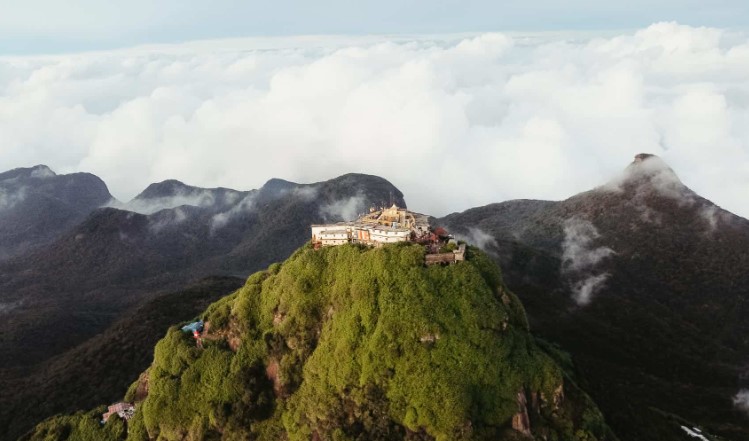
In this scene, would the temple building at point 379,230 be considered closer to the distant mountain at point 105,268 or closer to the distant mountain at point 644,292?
the distant mountain at point 644,292

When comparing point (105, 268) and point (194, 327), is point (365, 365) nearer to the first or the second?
point (194, 327)

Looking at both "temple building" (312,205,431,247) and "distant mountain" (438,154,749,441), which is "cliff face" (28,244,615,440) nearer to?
"temple building" (312,205,431,247)

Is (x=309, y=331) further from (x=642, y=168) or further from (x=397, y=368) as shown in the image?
(x=642, y=168)

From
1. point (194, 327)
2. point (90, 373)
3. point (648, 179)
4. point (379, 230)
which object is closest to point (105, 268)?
point (90, 373)

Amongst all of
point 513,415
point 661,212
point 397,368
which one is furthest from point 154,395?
point 661,212

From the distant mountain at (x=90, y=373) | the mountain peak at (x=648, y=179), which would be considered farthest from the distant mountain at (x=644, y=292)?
the distant mountain at (x=90, y=373)

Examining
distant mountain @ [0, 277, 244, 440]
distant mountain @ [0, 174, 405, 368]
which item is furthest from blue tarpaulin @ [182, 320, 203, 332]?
distant mountain @ [0, 174, 405, 368]

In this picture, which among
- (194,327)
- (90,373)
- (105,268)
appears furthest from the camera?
(105,268)
